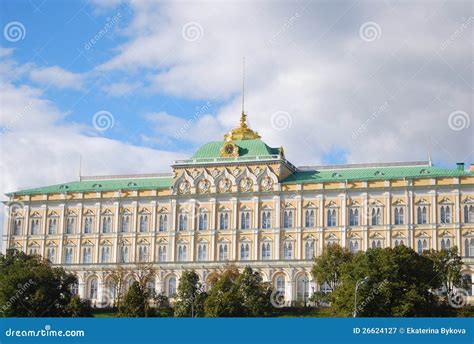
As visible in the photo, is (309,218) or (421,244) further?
(309,218)

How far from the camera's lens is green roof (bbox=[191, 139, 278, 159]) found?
129 m

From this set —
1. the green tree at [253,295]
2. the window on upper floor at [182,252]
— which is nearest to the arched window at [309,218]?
the window on upper floor at [182,252]

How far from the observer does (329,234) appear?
400 ft

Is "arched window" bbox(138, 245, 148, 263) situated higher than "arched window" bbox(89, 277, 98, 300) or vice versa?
"arched window" bbox(138, 245, 148, 263)

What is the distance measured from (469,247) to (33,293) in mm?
55642

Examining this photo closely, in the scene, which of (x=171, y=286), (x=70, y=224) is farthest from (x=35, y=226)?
(x=171, y=286)

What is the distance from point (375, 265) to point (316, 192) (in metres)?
36.0

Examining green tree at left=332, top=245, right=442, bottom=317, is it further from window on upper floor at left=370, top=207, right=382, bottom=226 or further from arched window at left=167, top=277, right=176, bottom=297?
arched window at left=167, top=277, right=176, bottom=297

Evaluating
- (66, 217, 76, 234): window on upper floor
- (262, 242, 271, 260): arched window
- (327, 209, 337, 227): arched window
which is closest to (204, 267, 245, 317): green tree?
(262, 242, 271, 260): arched window

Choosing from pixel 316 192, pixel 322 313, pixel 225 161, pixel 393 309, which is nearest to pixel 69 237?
pixel 225 161

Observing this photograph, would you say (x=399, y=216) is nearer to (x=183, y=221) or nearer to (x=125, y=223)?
(x=183, y=221)

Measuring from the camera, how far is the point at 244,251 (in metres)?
125
